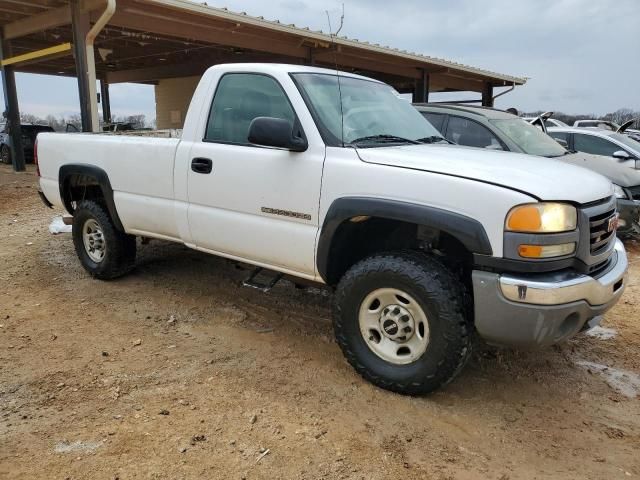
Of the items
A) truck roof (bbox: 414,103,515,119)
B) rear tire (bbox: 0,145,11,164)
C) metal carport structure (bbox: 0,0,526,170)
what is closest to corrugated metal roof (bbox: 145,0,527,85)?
metal carport structure (bbox: 0,0,526,170)

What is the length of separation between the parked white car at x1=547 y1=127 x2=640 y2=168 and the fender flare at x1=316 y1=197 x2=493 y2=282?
23.0 ft

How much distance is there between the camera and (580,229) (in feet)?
9.54

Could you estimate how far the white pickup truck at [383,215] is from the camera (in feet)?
9.24

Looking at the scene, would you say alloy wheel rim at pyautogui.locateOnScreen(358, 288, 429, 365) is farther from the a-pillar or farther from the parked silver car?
the a-pillar

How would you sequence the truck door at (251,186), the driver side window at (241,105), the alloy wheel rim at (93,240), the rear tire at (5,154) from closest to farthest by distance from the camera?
the truck door at (251,186) → the driver side window at (241,105) → the alloy wheel rim at (93,240) → the rear tire at (5,154)

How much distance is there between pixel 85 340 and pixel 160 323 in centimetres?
59

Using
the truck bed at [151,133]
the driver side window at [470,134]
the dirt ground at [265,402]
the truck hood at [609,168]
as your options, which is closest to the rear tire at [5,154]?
the truck bed at [151,133]

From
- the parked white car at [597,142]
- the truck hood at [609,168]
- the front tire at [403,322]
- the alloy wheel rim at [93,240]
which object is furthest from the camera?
the parked white car at [597,142]

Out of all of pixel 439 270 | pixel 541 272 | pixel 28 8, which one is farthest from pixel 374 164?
pixel 28 8

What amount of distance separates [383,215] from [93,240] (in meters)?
3.55

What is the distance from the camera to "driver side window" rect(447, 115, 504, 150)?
6.69 m

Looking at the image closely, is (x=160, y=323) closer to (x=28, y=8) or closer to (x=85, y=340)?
(x=85, y=340)

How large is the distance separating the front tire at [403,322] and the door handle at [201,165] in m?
1.41

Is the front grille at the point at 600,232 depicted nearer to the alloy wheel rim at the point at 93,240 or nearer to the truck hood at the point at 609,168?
the alloy wheel rim at the point at 93,240
